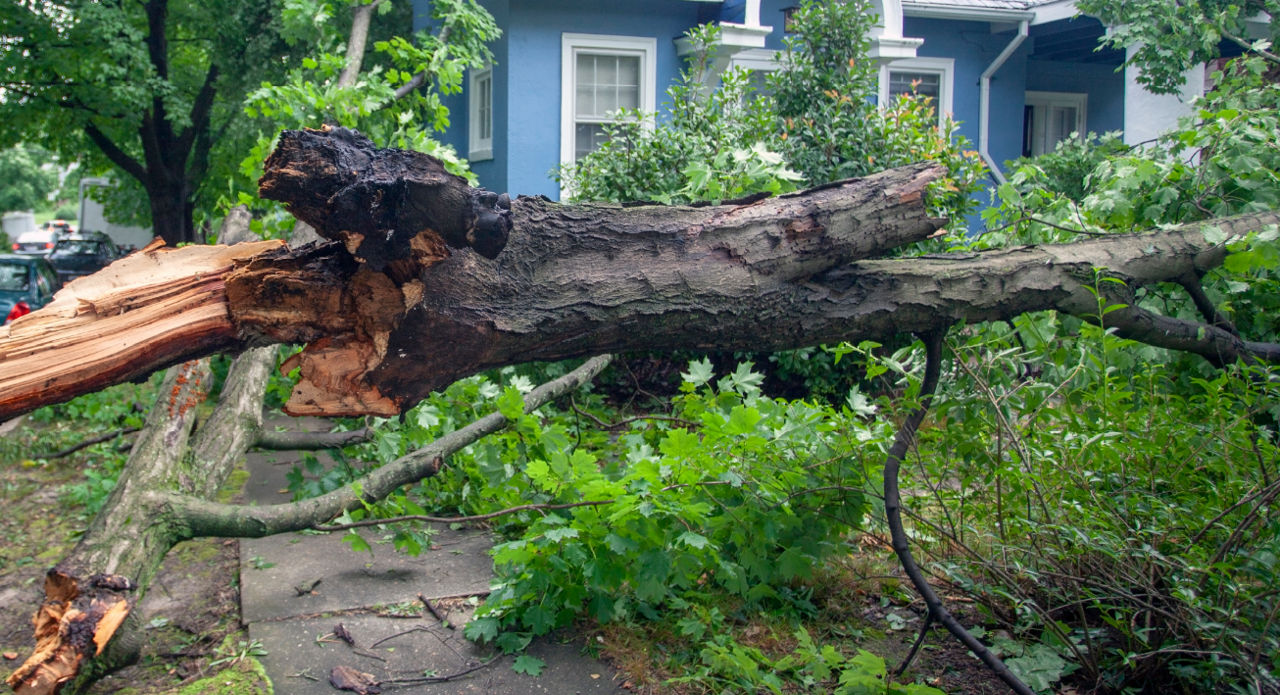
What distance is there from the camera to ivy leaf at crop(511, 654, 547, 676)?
3.83 m

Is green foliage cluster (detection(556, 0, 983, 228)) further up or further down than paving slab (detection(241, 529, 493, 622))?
further up

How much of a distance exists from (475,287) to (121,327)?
84 cm

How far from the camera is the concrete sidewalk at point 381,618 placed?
12.5 ft

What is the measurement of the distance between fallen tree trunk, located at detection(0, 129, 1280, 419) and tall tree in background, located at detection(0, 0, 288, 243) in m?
13.3

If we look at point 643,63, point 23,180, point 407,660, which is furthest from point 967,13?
point 23,180

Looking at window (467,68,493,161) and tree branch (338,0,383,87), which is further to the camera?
window (467,68,493,161)

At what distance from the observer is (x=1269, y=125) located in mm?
4555

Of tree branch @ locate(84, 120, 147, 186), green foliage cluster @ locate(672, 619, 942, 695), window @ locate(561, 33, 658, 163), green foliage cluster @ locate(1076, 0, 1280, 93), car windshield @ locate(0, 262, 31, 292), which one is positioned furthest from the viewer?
tree branch @ locate(84, 120, 147, 186)

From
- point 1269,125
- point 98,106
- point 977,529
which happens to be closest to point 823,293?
point 977,529

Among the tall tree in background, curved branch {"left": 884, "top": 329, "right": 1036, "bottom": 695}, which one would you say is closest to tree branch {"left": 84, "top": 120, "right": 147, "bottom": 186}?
the tall tree in background

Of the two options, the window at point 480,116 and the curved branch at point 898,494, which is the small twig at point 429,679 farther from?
the window at point 480,116

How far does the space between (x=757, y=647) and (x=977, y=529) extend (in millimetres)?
1013

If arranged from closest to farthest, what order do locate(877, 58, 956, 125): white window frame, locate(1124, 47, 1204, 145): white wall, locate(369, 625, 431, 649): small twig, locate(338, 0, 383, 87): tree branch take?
1. locate(369, 625, 431, 649): small twig
2. locate(338, 0, 383, 87): tree branch
3. locate(1124, 47, 1204, 145): white wall
4. locate(877, 58, 956, 125): white window frame

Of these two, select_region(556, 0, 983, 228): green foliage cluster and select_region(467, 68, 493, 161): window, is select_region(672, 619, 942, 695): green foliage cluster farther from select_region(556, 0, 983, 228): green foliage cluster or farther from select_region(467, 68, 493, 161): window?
select_region(467, 68, 493, 161): window
